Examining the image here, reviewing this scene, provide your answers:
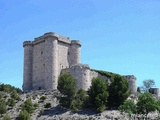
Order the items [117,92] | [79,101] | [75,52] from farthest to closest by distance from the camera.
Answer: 1. [75,52]
2. [117,92]
3. [79,101]

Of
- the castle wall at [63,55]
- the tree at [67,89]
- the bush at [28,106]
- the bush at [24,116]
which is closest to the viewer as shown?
the bush at [24,116]

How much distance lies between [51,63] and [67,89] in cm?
932

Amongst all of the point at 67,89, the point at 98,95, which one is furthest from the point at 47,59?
the point at 98,95

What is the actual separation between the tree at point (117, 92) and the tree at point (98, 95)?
1085 millimetres

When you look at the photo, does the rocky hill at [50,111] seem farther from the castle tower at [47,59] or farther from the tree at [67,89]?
the castle tower at [47,59]

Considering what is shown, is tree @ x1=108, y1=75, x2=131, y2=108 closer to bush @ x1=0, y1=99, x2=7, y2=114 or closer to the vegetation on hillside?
bush @ x1=0, y1=99, x2=7, y2=114

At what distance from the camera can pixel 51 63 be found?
68.6 metres

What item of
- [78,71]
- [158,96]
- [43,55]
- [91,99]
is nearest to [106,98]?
[91,99]

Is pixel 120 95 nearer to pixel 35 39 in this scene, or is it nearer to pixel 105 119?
pixel 105 119

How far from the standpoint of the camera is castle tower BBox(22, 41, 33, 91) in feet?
235

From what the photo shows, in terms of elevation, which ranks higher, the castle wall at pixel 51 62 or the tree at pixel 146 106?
the castle wall at pixel 51 62

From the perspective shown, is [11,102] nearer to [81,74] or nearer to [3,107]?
[3,107]

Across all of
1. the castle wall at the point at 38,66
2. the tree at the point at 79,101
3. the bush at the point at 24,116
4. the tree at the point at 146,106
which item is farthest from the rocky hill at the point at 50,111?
the castle wall at the point at 38,66

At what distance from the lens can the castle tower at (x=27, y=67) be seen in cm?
7169
